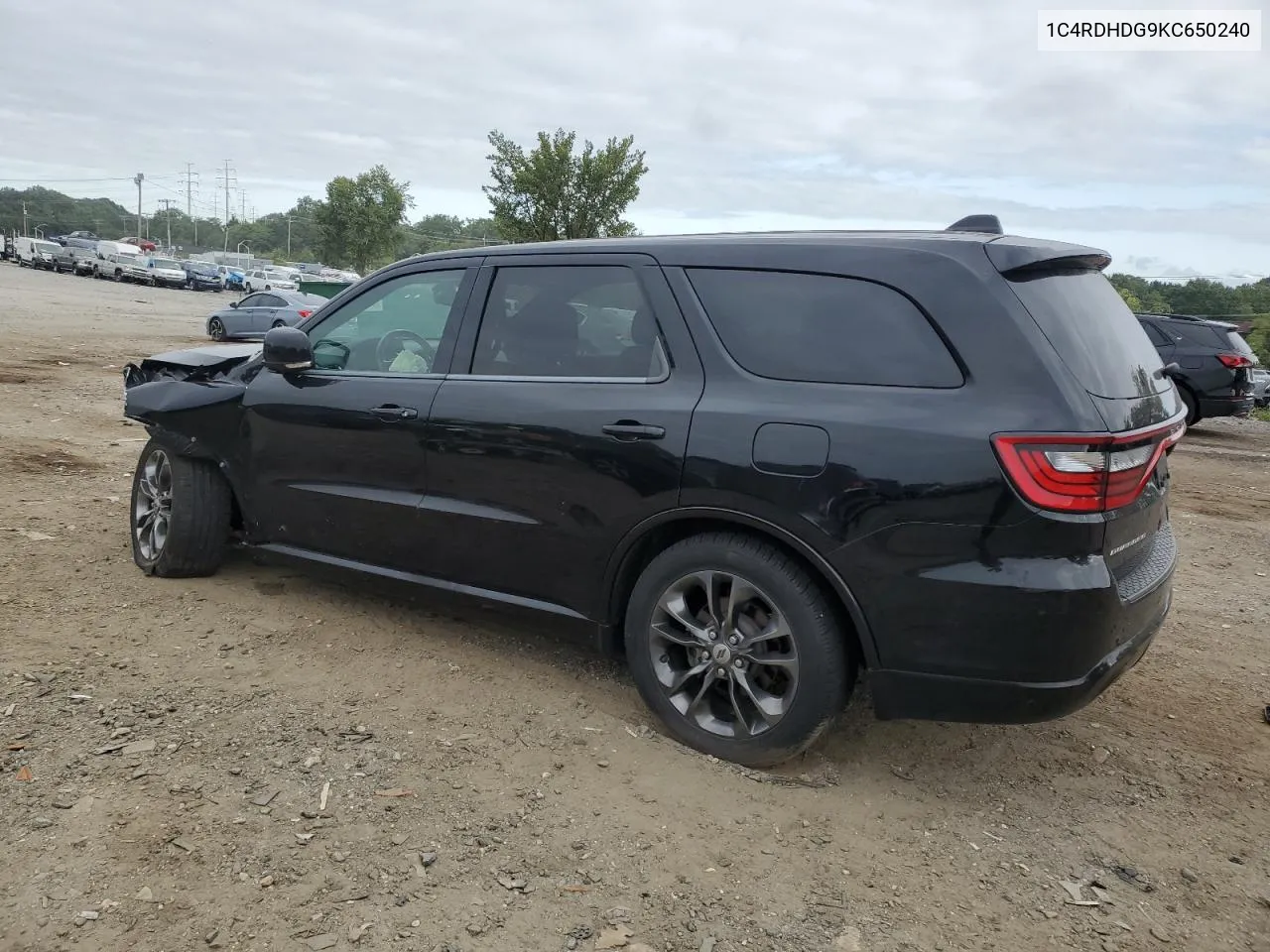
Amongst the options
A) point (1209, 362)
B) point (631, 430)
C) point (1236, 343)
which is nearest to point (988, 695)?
point (631, 430)

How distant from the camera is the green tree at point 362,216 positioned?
62219 millimetres

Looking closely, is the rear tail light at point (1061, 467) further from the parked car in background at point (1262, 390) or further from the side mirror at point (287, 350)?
the parked car in background at point (1262, 390)

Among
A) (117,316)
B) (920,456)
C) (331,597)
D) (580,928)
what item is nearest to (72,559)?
(331,597)

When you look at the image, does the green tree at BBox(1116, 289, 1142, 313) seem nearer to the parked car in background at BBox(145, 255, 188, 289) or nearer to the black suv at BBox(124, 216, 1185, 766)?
the black suv at BBox(124, 216, 1185, 766)

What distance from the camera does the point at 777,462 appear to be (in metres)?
3.02

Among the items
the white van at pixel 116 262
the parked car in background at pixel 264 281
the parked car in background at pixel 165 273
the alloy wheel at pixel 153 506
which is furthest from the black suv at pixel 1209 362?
the white van at pixel 116 262

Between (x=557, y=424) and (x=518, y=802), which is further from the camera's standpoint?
(x=557, y=424)

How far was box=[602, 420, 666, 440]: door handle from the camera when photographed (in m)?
3.29

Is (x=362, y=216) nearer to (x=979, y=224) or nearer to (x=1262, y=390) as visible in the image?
(x=1262, y=390)

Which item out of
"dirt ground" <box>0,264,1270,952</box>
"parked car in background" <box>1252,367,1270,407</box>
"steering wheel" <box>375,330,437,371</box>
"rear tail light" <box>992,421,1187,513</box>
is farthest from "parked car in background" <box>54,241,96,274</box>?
"rear tail light" <box>992,421,1187,513</box>

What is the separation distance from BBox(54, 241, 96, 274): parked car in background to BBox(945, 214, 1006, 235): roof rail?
182 feet

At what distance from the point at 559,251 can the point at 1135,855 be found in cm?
287

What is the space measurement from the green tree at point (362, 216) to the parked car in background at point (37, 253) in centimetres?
1598

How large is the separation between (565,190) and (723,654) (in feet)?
83.7
